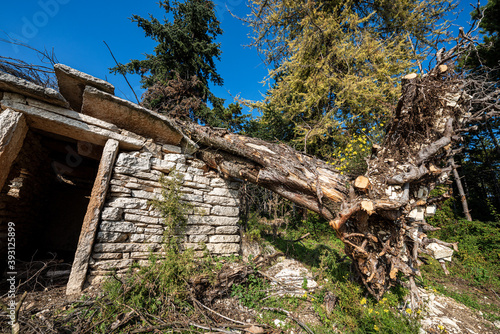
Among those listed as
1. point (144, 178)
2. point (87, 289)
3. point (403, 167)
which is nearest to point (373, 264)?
point (403, 167)

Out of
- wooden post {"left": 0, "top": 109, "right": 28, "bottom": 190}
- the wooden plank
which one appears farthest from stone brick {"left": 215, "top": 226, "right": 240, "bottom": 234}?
wooden post {"left": 0, "top": 109, "right": 28, "bottom": 190}

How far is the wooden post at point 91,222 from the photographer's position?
2486mm

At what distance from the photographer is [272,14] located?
8.41 m

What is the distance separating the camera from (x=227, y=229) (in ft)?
11.9

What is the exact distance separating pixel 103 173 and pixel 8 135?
44.1 inches

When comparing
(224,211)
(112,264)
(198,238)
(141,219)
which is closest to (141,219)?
(141,219)

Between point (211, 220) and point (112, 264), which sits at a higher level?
point (211, 220)

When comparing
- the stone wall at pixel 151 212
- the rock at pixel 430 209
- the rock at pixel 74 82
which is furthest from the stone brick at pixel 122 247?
the rock at pixel 430 209

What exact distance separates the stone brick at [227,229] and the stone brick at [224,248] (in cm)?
22

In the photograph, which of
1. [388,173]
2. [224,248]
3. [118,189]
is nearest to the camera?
[118,189]

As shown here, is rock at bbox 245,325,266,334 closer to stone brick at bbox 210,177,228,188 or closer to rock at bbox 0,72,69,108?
stone brick at bbox 210,177,228,188

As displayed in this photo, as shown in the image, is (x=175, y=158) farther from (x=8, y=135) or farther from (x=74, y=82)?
(x=8, y=135)

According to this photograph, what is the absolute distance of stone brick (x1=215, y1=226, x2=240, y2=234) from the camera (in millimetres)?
3542

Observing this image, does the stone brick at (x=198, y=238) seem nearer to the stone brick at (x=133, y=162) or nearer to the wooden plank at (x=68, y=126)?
the stone brick at (x=133, y=162)
